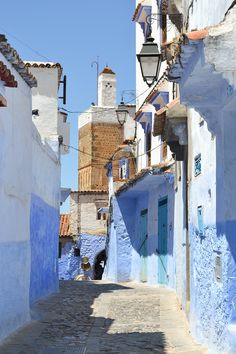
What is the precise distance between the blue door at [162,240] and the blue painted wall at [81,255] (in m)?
15.1

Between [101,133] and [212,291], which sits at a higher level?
[101,133]

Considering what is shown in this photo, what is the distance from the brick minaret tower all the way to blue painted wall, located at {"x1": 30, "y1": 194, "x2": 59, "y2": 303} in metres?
25.4

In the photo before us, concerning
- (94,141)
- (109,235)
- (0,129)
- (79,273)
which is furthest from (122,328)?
(94,141)

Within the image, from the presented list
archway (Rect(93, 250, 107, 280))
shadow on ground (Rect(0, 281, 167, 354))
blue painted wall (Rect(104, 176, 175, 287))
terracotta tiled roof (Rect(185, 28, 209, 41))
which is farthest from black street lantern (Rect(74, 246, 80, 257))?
terracotta tiled roof (Rect(185, 28, 209, 41))

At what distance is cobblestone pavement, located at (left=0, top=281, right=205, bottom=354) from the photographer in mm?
9625

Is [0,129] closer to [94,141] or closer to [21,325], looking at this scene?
[21,325]

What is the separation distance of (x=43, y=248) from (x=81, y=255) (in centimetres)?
1806

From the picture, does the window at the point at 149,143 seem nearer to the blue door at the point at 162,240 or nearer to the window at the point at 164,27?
the blue door at the point at 162,240

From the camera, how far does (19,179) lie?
11.5 meters

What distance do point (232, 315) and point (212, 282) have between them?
104 centimetres

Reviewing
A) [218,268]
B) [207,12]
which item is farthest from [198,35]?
[218,268]

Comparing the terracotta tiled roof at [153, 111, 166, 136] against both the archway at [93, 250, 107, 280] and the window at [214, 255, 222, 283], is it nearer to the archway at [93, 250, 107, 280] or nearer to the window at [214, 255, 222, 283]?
the window at [214, 255, 222, 283]

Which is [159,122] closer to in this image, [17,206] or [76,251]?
[17,206]

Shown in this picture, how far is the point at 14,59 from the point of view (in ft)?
34.2
